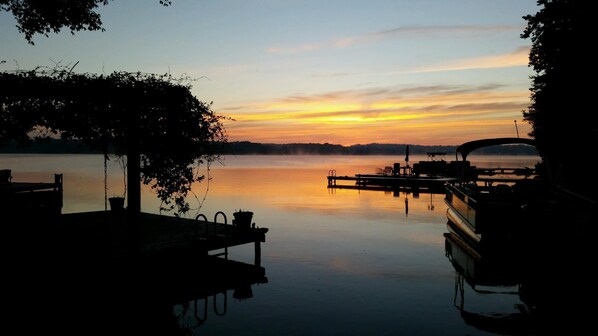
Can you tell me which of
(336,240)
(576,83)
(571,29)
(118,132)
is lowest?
(336,240)

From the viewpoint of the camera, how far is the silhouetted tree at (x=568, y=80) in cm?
2597

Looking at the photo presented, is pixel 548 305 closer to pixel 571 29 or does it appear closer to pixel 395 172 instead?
pixel 571 29

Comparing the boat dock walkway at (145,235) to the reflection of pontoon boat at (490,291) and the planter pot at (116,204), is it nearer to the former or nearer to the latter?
the planter pot at (116,204)

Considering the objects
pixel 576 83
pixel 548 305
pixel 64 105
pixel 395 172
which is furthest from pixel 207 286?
pixel 395 172

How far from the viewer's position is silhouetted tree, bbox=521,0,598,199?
25969 millimetres

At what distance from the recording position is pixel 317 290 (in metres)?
14.4

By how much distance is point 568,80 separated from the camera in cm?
2797

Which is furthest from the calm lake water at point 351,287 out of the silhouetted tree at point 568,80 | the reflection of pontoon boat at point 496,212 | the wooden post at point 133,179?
the silhouetted tree at point 568,80

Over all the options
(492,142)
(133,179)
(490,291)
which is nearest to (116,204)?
(133,179)

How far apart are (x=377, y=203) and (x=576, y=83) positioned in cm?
1742

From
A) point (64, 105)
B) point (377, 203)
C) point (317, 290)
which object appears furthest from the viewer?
point (377, 203)

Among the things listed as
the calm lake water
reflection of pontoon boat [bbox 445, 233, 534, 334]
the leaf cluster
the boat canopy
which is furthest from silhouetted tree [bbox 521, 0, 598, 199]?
the leaf cluster

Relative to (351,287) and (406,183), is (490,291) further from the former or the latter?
(406,183)

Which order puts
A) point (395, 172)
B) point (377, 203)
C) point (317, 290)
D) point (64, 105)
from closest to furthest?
point (64, 105)
point (317, 290)
point (377, 203)
point (395, 172)
